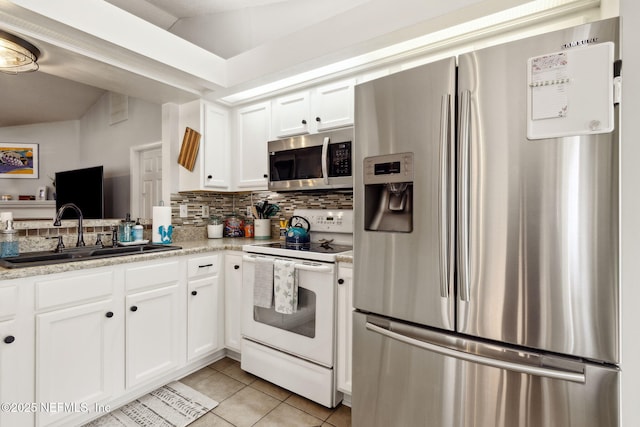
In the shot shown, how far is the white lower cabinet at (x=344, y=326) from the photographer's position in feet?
5.86

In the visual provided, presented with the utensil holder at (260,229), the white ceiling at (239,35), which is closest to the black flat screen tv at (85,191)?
the white ceiling at (239,35)

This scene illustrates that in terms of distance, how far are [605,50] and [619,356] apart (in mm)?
927

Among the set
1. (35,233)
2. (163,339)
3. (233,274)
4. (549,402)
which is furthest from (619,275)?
(35,233)

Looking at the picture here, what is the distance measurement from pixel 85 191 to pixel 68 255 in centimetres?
218

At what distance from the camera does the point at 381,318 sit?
1.41m

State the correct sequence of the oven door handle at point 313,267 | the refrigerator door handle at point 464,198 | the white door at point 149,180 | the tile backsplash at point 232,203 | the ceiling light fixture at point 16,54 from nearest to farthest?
the refrigerator door handle at point 464,198
the ceiling light fixture at point 16,54
the oven door handle at point 313,267
the tile backsplash at point 232,203
the white door at point 149,180

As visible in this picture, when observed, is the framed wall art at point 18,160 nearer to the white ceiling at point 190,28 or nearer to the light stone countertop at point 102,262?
the white ceiling at point 190,28

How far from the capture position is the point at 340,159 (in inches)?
84.0

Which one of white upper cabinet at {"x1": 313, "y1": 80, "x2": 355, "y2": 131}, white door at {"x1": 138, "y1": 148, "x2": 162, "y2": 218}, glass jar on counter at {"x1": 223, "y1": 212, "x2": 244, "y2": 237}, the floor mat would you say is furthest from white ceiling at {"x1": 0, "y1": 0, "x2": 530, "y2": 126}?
the floor mat

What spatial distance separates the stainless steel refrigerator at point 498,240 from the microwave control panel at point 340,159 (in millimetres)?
669

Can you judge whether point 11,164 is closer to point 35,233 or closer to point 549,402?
point 35,233

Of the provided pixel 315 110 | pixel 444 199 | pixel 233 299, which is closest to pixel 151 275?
pixel 233 299

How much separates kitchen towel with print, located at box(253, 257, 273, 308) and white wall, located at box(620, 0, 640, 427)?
1.67 m

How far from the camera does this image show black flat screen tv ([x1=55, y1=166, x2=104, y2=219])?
362cm
